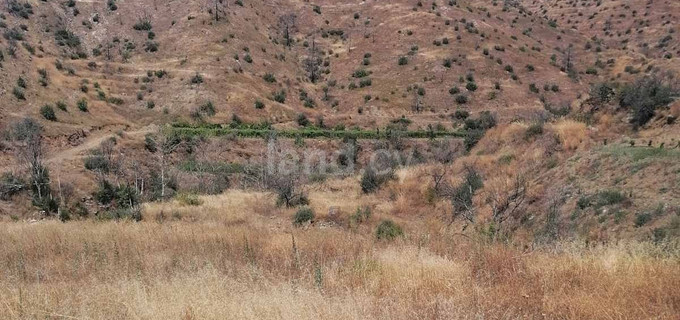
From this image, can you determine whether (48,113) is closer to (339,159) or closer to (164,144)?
(164,144)

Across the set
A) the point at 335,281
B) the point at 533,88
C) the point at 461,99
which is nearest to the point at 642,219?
the point at 335,281

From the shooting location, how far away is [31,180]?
91.5ft

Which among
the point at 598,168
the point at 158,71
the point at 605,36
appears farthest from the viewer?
the point at 605,36

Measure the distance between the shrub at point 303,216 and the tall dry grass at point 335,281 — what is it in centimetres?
1104

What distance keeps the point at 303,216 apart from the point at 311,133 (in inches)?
1110

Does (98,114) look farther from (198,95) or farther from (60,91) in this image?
(198,95)

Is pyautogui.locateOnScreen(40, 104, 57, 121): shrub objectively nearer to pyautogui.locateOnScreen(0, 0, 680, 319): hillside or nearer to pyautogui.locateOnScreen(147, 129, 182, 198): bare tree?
pyautogui.locateOnScreen(0, 0, 680, 319): hillside

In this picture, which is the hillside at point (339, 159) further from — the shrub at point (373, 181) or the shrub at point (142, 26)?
the shrub at point (142, 26)

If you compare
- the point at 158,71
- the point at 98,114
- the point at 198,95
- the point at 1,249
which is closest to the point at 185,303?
the point at 1,249

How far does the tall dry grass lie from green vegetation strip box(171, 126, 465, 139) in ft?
121

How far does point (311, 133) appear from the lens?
4684cm

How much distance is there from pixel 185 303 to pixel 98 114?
4673 cm

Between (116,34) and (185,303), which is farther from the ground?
(116,34)

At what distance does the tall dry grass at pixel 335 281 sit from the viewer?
13.7 ft
